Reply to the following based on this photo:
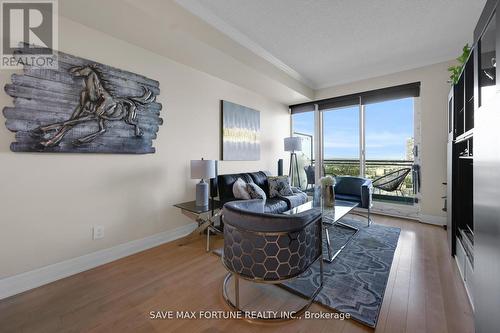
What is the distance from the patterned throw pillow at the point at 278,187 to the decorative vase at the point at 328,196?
787 millimetres

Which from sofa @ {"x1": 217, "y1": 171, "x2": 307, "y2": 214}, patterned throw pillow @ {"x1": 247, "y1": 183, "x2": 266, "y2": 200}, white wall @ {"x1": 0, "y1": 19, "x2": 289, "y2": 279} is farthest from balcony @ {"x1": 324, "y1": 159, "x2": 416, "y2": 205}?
white wall @ {"x1": 0, "y1": 19, "x2": 289, "y2": 279}

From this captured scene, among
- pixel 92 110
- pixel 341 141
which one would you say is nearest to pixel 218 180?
pixel 92 110

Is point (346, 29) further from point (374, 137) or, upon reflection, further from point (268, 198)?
point (268, 198)

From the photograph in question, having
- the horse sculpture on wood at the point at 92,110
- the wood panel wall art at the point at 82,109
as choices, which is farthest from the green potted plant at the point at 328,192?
the horse sculpture on wood at the point at 92,110

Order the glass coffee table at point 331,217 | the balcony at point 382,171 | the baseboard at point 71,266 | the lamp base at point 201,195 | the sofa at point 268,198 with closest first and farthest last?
the baseboard at point 71,266
the glass coffee table at point 331,217
the lamp base at point 201,195
the sofa at point 268,198
the balcony at point 382,171

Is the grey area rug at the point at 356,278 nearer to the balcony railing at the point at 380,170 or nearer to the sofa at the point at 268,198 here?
the sofa at the point at 268,198

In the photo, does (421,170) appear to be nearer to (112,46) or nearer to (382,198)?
(382,198)

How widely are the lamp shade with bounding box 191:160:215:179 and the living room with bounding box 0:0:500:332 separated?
0.04 meters

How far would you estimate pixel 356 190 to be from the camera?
379 cm

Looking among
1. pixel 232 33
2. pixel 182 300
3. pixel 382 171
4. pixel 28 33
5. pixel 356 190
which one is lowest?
pixel 182 300

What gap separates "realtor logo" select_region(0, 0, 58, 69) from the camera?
176 cm

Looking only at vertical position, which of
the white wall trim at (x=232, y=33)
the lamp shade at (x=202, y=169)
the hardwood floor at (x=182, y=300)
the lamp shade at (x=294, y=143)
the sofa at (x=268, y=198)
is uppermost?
the white wall trim at (x=232, y=33)

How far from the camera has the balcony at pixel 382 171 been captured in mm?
4164

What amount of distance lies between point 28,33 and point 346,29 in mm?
3381
